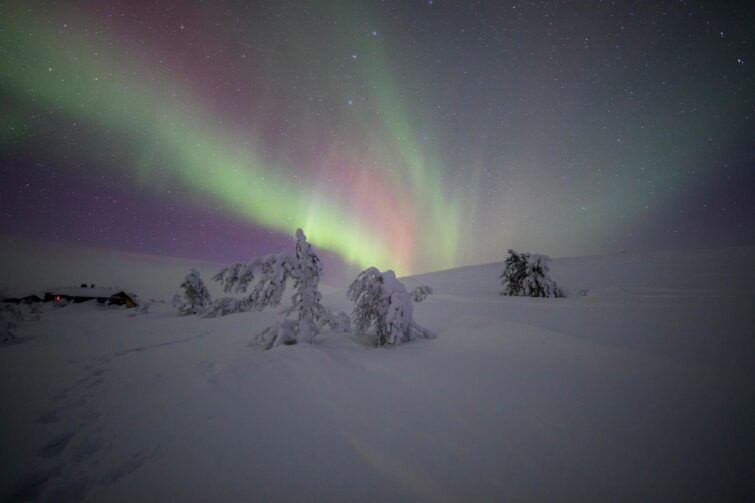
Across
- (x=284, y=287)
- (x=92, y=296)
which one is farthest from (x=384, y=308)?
(x=92, y=296)

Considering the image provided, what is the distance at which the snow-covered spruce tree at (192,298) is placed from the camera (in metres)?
19.8

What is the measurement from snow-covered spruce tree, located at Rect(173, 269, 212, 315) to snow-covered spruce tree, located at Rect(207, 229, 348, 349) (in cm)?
1634

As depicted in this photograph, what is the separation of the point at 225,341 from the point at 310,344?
3.74 meters

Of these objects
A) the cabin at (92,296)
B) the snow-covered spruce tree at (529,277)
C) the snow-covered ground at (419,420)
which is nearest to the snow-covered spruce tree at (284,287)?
the snow-covered ground at (419,420)

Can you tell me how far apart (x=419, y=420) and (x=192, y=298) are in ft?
74.5

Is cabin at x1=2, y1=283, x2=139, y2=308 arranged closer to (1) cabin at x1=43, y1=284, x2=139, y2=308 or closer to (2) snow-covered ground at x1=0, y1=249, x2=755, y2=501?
(1) cabin at x1=43, y1=284, x2=139, y2=308

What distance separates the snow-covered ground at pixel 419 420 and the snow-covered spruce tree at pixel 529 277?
303 inches

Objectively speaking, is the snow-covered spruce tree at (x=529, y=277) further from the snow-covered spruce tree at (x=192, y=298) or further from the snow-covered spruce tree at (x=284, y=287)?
the snow-covered spruce tree at (x=192, y=298)

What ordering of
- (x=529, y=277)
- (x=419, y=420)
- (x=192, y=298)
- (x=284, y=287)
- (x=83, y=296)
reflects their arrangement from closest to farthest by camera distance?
1. (x=419, y=420)
2. (x=284, y=287)
3. (x=529, y=277)
4. (x=192, y=298)
5. (x=83, y=296)

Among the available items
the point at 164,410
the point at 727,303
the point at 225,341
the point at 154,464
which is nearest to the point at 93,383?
the point at 164,410

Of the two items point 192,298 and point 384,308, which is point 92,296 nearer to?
point 192,298

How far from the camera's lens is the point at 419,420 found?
3148 millimetres

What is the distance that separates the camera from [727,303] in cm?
633

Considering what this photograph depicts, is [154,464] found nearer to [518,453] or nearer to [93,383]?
[518,453]
